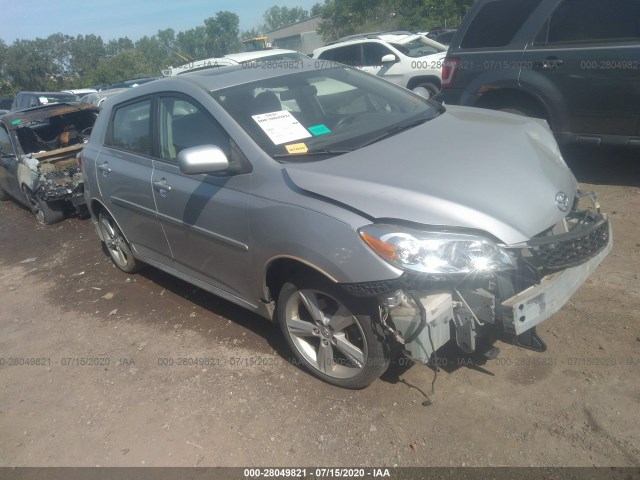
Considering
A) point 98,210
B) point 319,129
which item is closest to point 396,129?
point 319,129

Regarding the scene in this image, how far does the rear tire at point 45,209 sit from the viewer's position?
7.95m

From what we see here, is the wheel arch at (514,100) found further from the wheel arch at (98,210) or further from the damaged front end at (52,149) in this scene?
the damaged front end at (52,149)

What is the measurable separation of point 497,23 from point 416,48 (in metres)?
6.11

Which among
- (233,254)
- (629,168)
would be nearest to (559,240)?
(233,254)

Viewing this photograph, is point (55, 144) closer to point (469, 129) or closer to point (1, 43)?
point (469, 129)

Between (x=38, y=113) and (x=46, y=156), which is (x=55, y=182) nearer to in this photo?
(x=46, y=156)

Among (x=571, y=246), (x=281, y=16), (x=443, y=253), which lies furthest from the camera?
(x=281, y=16)

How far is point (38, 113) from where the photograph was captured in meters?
8.32

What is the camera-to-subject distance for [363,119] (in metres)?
3.70

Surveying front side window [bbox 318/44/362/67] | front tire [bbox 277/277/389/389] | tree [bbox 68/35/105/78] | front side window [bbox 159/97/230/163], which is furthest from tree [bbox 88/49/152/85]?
front tire [bbox 277/277/389/389]

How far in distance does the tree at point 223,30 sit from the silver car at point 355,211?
271 feet

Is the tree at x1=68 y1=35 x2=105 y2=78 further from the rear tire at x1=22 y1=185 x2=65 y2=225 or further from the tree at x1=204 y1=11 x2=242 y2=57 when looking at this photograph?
the rear tire at x1=22 y1=185 x2=65 y2=225

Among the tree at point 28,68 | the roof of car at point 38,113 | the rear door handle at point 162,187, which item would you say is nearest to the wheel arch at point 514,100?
the rear door handle at point 162,187

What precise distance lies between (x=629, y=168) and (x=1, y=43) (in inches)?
2585
